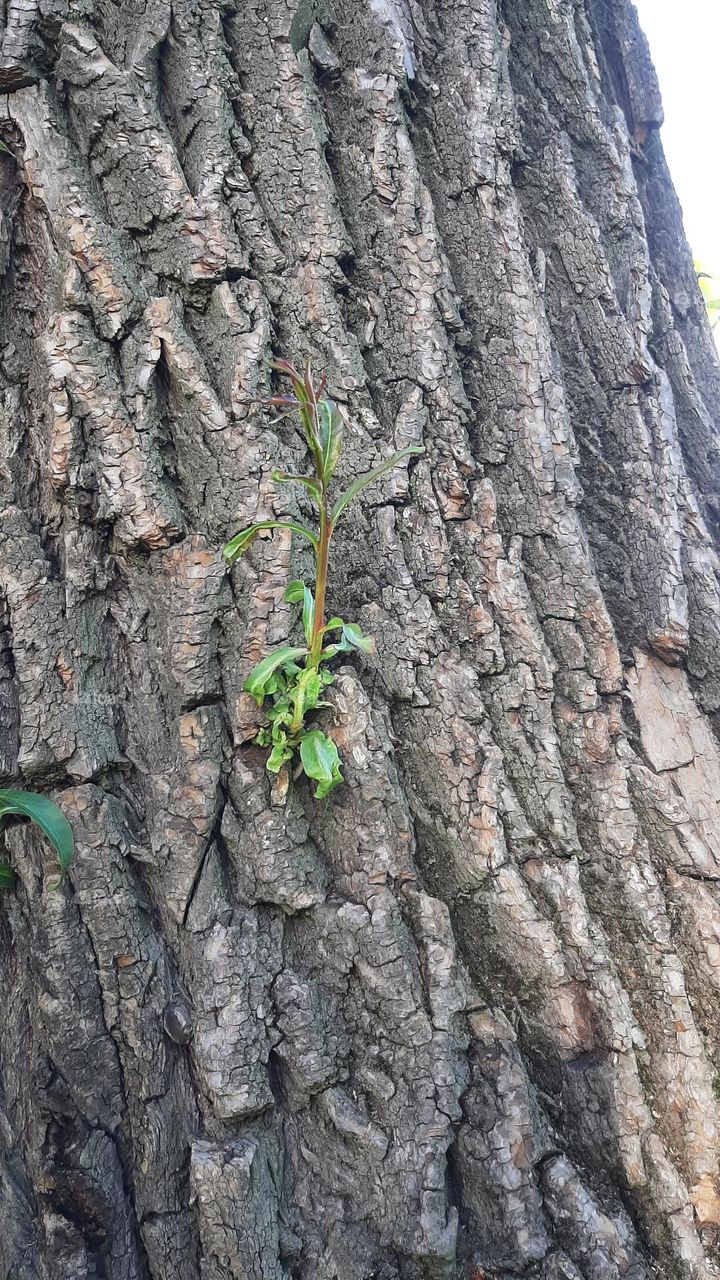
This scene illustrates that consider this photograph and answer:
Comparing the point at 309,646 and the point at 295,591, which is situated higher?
the point at 295,591

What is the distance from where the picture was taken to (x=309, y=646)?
5.98 feet

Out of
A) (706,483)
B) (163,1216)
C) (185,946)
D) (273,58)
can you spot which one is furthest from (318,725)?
(273,58)

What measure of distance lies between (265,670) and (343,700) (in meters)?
0.21

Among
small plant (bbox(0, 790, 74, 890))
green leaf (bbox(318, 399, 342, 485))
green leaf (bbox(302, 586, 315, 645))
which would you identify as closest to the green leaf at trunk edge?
small plant (bbox(0, 790, 74, 890))

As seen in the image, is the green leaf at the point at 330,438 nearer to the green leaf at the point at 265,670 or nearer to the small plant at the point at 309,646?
the small plant at the point at 309,646

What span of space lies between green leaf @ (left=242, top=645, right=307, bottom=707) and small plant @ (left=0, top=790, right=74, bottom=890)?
1.79ft

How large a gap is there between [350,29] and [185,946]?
2562 millimetres

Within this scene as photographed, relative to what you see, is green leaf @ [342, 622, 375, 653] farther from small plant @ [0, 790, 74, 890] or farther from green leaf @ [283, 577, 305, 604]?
small plant @ [0, 790, 74, 890]

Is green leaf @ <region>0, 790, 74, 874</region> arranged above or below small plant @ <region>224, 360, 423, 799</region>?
below

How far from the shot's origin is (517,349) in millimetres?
2182

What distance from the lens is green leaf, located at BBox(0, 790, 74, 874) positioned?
1.81 meters

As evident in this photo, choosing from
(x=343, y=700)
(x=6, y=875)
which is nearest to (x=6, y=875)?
(x=6, y=875)

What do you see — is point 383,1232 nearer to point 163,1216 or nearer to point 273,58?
point 163,1216

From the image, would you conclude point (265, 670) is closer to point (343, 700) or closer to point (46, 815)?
point (343, 700)
